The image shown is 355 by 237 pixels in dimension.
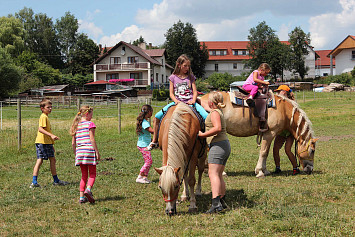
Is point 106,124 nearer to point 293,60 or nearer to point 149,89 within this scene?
point 149,89

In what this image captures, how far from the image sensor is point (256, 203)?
5641 mm

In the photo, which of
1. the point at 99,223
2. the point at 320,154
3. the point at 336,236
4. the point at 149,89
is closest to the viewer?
the point at 336,236

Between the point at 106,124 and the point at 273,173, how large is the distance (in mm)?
11926

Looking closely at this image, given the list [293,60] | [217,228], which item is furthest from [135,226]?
[293,60]

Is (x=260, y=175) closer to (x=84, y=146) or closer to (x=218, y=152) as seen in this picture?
(x=218, y=152)

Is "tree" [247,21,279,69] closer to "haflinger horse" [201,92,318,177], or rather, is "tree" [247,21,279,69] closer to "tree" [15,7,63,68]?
"tree" [15,7,63,68]

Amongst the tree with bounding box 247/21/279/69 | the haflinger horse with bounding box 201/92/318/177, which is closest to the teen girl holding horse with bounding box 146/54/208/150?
the haflinger horse with bounding box 201/92/318/177

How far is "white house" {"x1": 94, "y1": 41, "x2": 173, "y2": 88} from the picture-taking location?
6131 centimetres

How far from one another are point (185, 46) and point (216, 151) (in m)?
72.9

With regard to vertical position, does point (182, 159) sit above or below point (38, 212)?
above

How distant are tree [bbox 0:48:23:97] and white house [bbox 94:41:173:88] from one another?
603 inches

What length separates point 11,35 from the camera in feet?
218

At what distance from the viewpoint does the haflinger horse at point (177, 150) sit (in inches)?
189

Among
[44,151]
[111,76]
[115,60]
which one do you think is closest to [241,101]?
[44,151]
